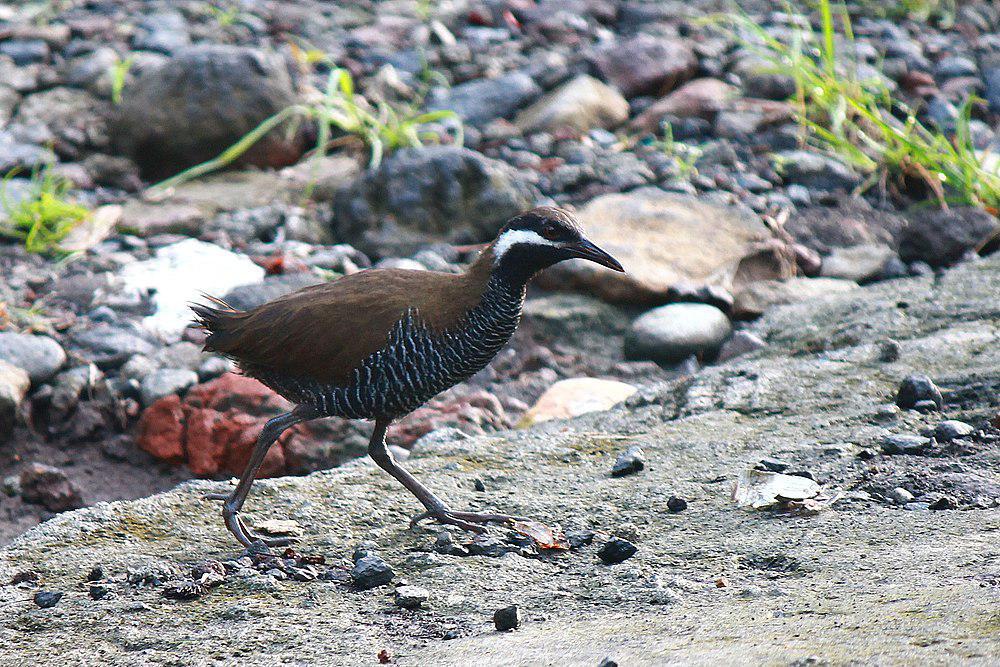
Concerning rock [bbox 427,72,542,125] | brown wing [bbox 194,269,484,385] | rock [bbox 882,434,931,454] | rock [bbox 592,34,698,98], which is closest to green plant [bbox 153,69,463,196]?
rock [bbox 427,72,542,125]

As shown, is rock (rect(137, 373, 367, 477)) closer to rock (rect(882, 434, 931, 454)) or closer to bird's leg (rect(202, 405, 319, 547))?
bird's leg (rect(202, 405, 319, 547))

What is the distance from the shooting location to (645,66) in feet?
32.2

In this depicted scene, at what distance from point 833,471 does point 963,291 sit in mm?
2213

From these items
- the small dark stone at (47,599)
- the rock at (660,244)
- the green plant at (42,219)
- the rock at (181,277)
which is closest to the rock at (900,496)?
the small dark stone at (47,599)

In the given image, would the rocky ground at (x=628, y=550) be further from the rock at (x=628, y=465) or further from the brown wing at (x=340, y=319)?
the brown wing at (x=340, y=319)

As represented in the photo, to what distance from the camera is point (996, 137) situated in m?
9.12

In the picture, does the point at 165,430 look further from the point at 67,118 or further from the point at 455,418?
the point at 67,118

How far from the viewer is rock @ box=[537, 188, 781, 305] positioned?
7234 millimetres

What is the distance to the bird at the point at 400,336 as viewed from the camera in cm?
430

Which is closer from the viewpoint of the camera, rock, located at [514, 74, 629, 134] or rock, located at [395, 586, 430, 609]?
rock, located at [395, 586, 430, 609]

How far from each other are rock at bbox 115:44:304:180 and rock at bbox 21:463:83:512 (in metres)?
3.69

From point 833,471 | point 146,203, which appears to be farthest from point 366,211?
point 833,471

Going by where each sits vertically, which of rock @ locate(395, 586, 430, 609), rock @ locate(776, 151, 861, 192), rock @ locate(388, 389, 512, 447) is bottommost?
rock @ locate(388, 389, 512, 447)

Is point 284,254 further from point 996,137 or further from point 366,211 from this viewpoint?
point 996,137
